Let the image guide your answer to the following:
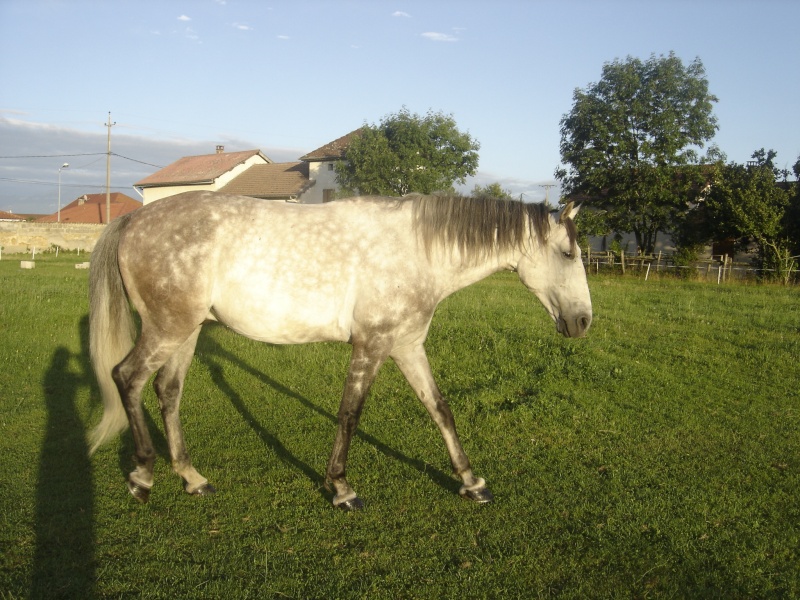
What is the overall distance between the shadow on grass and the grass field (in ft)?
0.11

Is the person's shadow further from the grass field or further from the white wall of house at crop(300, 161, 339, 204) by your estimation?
the white wall of house at crop(300, 161, 339, 204)

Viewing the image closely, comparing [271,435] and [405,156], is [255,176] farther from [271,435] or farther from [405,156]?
[271,435]

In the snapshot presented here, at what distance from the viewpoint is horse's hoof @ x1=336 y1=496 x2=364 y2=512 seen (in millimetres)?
4488

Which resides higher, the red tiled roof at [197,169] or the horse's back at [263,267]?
the red tiled roof at [197,169]

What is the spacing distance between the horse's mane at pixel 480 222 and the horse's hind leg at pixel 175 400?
2008 mm

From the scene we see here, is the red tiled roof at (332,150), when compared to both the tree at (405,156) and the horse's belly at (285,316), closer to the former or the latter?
the tree at (405,156)

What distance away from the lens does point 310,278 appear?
462 cm

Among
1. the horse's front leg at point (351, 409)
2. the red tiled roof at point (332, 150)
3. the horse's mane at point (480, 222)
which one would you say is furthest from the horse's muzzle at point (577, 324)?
the red tiled roof at point (332, 150)

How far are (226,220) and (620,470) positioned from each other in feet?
12.2

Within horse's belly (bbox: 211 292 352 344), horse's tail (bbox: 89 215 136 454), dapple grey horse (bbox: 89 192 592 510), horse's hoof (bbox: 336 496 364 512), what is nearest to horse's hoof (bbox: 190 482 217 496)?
dapple grey horse (bbox: 89 192 592 510)

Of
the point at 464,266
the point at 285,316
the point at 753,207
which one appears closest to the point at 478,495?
the point at 464,266

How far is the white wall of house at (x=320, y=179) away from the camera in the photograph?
156 feet

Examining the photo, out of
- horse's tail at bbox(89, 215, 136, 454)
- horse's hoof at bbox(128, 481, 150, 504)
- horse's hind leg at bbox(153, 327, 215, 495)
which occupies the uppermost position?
horse's tail at bbox(89, 215, 136, 454)

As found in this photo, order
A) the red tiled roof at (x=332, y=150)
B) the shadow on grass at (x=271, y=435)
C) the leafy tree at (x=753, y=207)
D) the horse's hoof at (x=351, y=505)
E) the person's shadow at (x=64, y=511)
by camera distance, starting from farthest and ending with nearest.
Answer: the red tiled roof at (x=332, y=150), the leafy tree at (x=753, y=207), the shadow on grass at (x=271, y=435), the horse's hoof at (x=351, y=505), the person's shadow at (x=64, y=511)
